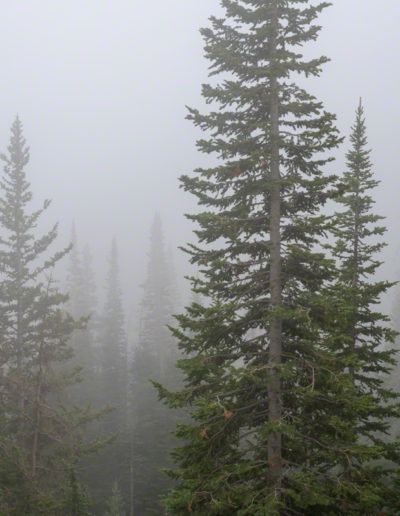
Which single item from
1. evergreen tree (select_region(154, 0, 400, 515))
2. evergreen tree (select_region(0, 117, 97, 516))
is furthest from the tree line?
evergreen tree (select_region(154, 0, 400, 515))

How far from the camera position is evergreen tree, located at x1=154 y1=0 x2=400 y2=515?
8.49m

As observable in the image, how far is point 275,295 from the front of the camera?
9.62m

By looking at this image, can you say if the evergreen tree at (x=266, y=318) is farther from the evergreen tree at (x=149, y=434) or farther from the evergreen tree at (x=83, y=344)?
the evergreen tree at (x=83, y=344)

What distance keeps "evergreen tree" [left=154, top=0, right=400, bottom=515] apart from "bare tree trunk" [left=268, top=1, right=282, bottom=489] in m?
0.02

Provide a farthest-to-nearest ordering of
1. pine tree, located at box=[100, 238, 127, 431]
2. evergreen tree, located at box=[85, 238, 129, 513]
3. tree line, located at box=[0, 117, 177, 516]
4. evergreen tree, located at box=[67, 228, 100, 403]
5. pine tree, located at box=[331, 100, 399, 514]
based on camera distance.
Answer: pine tree, located at box=[100, 238, 127, 431], evergreen tree, located at box=[67, 228, 100, 403], evergreen tree, located at box=[85, 238, 129, 513], tree line, located at box=[0, 117, 177, 516], pine tree, located at box=[331, 100, 399, 514]

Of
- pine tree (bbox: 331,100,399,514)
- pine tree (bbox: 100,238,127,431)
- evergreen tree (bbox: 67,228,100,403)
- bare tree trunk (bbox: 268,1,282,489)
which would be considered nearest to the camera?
bare tree trunk (bbox: 268,1,282,489)

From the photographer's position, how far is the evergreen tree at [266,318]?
27.9ft

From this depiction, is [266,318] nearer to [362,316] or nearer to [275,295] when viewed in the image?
[275,295]

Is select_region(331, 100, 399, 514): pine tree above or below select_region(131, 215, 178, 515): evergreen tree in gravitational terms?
above

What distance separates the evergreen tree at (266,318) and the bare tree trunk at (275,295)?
1.0 inches

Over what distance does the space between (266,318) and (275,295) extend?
0.72 metres

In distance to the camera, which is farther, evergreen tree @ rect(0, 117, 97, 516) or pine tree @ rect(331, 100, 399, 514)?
evergreen tree @ rect(0, 117, 97, 516)

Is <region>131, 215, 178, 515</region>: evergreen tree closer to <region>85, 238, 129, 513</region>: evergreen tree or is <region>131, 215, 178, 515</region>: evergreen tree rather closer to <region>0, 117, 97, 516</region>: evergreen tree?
<region>85, 238, 129, 513</region>: evergreen tree

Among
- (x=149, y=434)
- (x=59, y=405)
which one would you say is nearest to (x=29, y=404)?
(x=59, y=405)
